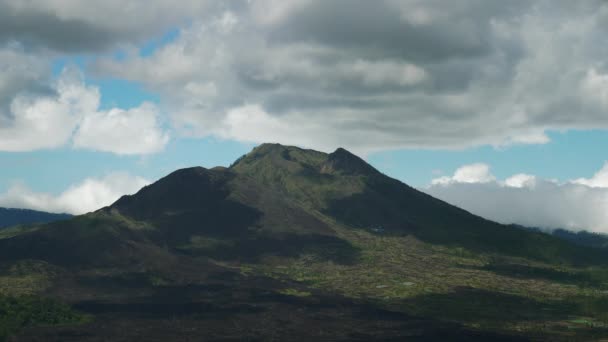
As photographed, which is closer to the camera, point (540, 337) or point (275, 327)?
point (540, 337)

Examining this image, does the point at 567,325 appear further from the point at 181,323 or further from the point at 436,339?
the point at 181,323

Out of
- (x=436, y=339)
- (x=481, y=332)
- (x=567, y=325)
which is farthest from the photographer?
(x=567, y=325)

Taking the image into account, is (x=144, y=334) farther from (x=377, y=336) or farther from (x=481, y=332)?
(x=481, y=332)

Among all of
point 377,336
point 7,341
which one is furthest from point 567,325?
point 7,341

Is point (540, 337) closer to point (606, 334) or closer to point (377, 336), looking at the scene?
point (606, 334)

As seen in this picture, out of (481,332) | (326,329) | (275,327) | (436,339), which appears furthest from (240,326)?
(481,332)

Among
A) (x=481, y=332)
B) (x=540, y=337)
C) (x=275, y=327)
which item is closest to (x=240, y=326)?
(x=275, y=327)

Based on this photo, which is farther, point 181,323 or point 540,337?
point 181,323

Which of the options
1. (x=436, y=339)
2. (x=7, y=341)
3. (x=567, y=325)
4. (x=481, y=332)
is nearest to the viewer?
(x=7, y=341)

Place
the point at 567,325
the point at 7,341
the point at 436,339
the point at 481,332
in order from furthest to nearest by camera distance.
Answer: the point at 567,325
the point at 481,332
the point at 436,339
the point at 7,341
